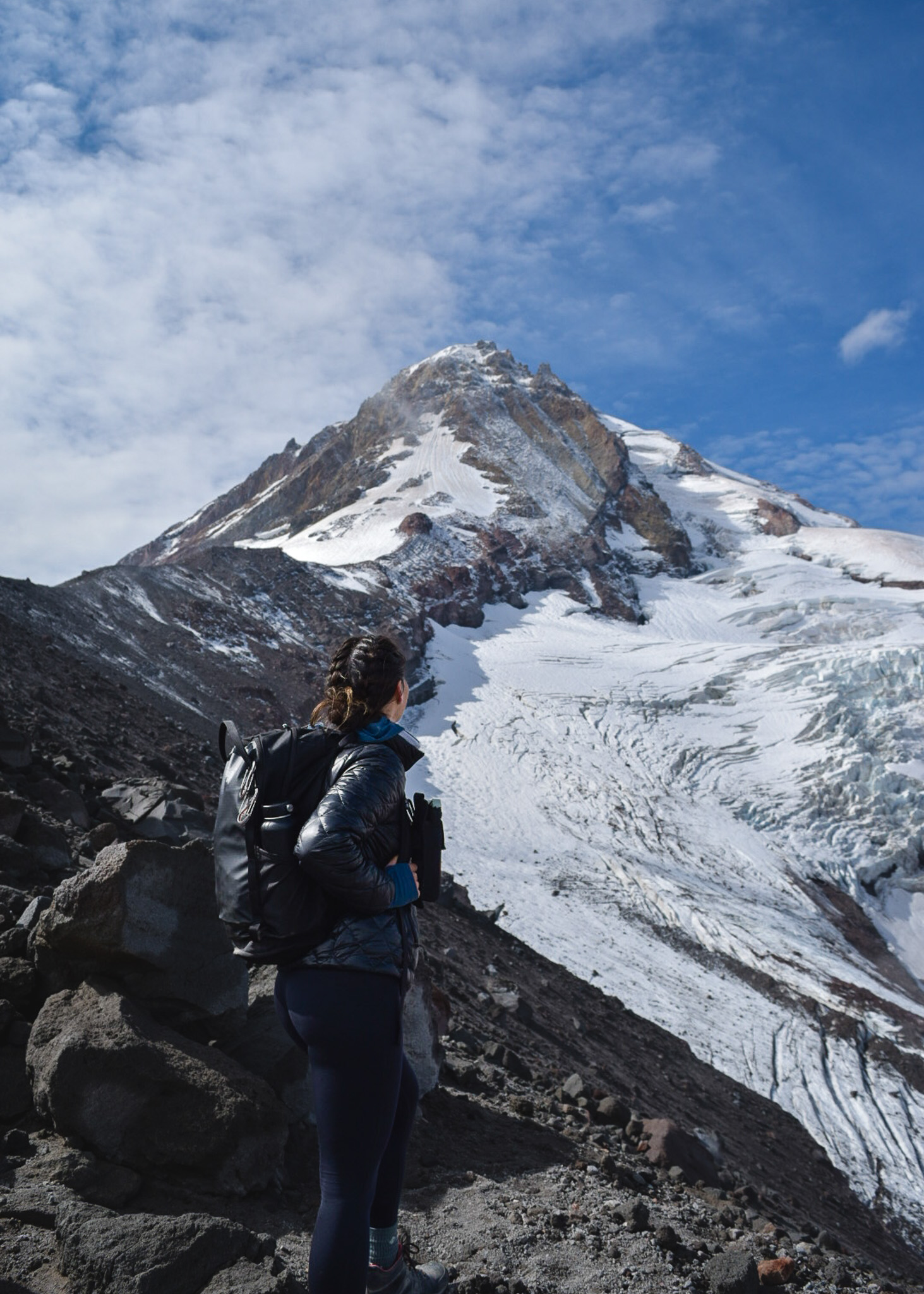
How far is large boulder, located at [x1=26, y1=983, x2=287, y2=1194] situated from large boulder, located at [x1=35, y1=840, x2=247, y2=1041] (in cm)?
18

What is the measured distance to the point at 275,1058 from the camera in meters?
4.07

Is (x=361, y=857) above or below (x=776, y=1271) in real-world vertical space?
above

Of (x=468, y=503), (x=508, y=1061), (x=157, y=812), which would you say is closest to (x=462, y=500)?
(x=468, y=503)

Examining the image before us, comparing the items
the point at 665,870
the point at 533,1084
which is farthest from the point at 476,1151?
the point at 665,870

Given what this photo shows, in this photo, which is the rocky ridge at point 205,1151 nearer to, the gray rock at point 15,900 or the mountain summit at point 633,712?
the gray rock at point 15,900

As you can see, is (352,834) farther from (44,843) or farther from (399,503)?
(399,503)

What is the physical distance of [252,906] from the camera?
2.61 metres

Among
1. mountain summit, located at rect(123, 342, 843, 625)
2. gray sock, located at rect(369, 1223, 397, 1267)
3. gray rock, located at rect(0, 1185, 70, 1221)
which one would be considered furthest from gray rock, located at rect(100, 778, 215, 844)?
mountain summit, located at rect(123, 342, 843, 625)

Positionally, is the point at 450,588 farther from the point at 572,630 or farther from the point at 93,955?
the point at 93,955

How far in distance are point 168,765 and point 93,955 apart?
942 cm

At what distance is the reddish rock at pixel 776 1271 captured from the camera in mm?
3982

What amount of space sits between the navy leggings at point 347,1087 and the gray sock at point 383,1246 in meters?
0.29

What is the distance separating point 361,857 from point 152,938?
1726 mm

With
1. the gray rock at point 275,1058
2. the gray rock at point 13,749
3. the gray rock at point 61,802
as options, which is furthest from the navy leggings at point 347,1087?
the gray rock at point 13,749
